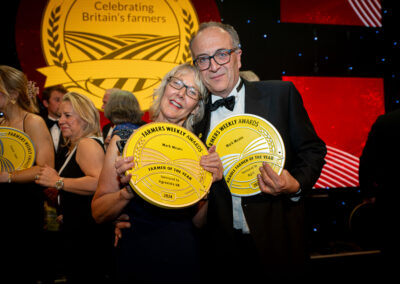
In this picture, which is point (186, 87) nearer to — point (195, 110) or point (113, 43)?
point (195, 110)

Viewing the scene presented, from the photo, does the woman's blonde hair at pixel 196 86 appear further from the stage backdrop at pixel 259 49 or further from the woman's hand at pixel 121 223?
the stage backdrop at pixel 259 49

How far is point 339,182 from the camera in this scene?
4625mm

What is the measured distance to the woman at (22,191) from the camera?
2109 millimetres

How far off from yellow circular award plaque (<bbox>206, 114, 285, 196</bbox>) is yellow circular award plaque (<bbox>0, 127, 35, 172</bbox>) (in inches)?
54.9

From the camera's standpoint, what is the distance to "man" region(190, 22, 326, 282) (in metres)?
1.41

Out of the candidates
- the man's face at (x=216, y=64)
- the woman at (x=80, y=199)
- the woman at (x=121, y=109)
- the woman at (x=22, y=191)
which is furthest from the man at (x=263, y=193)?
the woman at (x=22, y=191)

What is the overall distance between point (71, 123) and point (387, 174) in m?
2.32

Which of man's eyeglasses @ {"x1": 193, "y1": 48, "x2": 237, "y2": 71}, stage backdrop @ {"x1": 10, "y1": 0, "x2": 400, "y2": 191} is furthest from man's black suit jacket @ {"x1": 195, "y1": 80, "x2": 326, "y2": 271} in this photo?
stage backdrop @ {"x1": 10, "y1": 0, "x2": 400, "y2": 191}

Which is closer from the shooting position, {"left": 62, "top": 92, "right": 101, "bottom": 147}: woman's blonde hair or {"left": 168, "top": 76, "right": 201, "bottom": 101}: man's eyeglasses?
{"left": 168, "top": 76, "right": 201, "bottom": 101}: man's eyeglasses

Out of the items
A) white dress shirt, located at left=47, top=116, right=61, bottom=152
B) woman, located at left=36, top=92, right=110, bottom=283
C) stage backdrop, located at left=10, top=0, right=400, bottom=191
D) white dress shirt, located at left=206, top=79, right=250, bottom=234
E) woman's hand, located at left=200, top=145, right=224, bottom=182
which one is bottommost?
woman, located at left=36, top=92, right=110, bottom=283

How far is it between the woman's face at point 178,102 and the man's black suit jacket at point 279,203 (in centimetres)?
30

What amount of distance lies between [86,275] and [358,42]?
16.1 feet

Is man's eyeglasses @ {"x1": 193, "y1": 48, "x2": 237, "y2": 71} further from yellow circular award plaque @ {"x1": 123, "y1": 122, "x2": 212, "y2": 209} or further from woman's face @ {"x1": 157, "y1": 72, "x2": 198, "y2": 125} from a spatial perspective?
yellow circular award plaque @ {"x1": 123, "y1": 122, "x2": 212, "y2": 209}

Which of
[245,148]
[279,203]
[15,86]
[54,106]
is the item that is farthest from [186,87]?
[54,106]
